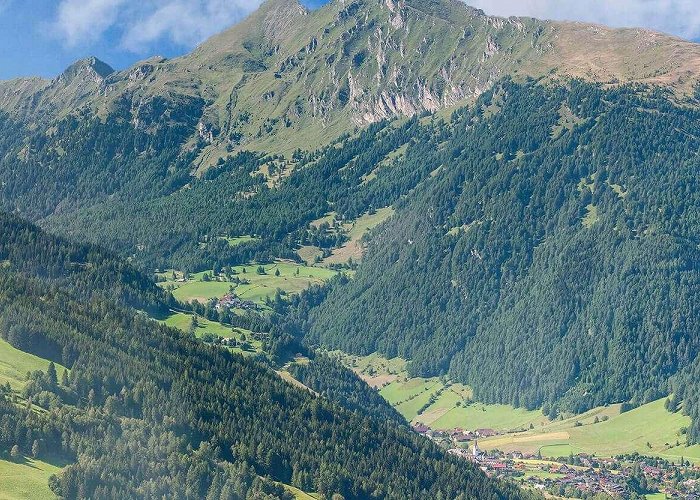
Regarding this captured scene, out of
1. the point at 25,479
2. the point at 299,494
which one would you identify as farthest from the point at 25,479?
the point at 299,494

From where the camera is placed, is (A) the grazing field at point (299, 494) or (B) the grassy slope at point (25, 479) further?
(A) the grazing field at point (299, 494)

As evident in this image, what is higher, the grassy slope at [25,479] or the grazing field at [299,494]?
the grassy slope at [25,479]

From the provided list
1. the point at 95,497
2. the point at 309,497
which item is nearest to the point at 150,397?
the point at 309,497

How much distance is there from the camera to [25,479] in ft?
500

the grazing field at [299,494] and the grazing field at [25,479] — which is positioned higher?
the grazing field at [25,479]

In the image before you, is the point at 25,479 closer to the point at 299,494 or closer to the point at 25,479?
the point at 25,479

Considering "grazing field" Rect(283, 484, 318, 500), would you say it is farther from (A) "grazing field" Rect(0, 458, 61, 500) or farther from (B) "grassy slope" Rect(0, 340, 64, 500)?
(A) "grazing field" Rect(0, 458, 61, 500)

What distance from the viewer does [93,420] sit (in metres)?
179

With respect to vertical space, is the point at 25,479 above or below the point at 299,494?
above

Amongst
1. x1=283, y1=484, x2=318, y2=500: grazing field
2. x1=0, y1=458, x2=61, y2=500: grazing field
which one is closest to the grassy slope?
x1=0, y1=458, x2=61, y2=500: grazing field

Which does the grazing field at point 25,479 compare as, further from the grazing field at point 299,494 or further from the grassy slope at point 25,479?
the grazing field at point 299,494

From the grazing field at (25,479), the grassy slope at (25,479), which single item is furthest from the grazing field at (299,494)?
the grazing field at (25,479)

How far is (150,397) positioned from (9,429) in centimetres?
3970

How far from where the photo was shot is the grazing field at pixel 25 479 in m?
147
